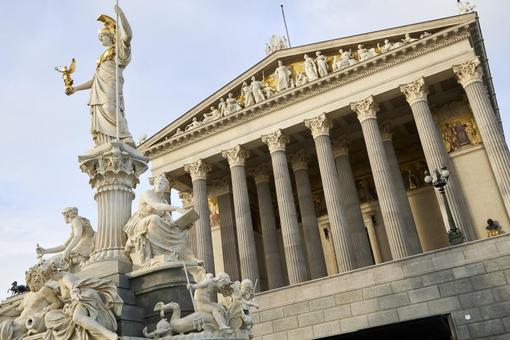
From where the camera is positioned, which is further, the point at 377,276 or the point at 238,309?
the point at 377,276

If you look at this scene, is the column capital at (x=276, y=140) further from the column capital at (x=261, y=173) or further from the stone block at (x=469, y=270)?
the stone block at (x=469, y=270)

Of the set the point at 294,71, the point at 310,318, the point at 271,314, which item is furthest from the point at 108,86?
the point at 294,71

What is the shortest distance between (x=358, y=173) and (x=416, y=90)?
35.9 ft

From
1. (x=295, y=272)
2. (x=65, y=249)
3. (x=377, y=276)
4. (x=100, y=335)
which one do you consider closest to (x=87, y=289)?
(x=100, y=335)

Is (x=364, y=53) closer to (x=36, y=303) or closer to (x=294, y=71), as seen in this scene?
(x=294, y=71)

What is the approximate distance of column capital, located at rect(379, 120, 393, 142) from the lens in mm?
29844

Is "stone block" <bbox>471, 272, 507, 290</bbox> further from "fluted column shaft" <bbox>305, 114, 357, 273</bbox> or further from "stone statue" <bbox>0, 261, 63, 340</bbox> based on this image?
"stone statue" <bbox>0, 261, 63, 340</bbox>

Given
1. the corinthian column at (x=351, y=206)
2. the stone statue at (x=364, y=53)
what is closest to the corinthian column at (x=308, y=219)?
the corinthian column at (x=351, y=206)

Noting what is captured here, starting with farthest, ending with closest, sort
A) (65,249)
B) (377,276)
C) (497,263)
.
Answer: (377,276), (497,263), (65,249)

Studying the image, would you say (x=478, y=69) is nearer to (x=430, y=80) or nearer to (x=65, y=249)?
(x=430, y=80)

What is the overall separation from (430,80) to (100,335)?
24.7 m

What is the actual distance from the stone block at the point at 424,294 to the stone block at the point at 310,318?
4.05 metres

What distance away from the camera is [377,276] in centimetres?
2133

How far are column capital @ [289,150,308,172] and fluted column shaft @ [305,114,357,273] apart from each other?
4.27 meters
